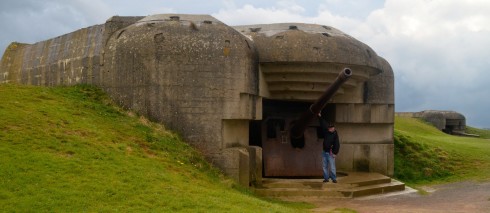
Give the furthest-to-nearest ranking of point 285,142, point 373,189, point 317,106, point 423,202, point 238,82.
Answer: point 285,142 < point 373,189 < point 317,106 < point 238,82 < point 423,202

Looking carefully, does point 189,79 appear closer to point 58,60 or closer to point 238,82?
point 238,82

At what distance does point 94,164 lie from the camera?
8.42 meters

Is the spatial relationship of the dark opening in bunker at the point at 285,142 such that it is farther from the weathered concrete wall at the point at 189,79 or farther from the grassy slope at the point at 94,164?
the grassy slope at the point at 94,164

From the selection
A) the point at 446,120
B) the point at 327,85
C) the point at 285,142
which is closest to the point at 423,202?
the point at 327,85

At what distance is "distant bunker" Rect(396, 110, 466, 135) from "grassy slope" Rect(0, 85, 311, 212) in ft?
75.0

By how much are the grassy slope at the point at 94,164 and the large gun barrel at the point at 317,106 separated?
2.39 m

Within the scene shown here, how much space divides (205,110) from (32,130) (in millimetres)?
3379

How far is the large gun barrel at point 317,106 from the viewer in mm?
10549

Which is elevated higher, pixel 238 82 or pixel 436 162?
pixel 238 82

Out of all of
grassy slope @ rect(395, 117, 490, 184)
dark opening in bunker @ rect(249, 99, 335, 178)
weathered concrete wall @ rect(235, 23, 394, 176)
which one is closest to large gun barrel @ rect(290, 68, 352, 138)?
dark opening in bunker @ rect(249, 99, 335, 178)

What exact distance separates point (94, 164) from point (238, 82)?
3919 millimetres

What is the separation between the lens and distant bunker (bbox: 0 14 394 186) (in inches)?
438

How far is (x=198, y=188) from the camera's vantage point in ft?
28.6

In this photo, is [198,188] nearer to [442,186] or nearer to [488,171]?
[442,186]
